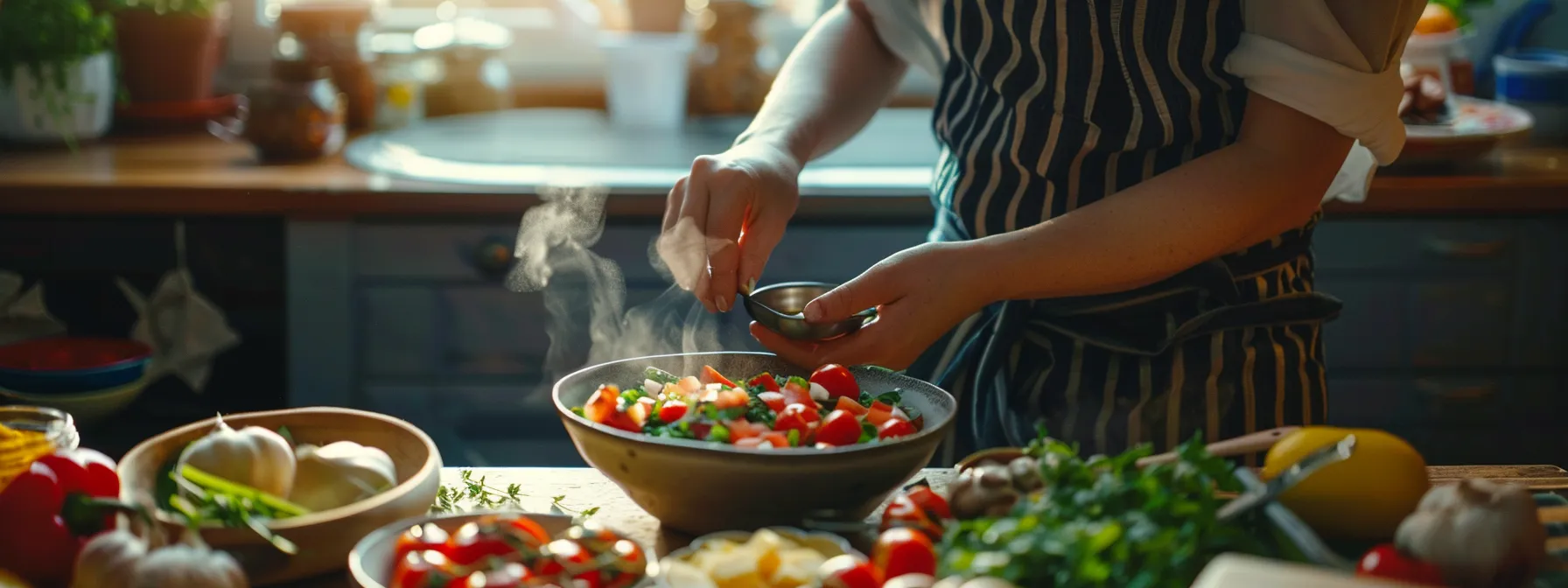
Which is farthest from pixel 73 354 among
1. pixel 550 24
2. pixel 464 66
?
pixel 550 24

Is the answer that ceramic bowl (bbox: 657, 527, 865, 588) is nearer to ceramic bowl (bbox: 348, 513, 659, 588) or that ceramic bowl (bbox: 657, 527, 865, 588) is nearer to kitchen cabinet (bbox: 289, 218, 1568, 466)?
ceramic bowl (bbox: 348, 513, 659, 588)

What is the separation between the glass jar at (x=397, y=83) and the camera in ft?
8.31

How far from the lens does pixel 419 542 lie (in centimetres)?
81

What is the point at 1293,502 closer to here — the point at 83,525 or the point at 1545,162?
the point at 83,525

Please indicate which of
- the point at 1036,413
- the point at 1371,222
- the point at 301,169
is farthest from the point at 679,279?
the point at 1371,222

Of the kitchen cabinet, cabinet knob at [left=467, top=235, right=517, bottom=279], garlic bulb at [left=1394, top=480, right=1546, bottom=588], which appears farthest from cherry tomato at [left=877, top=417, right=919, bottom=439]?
cabinet knob at [left=467, top=235, right=517, bottom=279]

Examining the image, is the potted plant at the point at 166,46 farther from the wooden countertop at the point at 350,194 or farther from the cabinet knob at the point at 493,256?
the cabinet knob at the point at 493,256

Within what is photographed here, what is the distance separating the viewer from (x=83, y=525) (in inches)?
32.9

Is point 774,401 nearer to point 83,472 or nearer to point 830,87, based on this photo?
point 83,472

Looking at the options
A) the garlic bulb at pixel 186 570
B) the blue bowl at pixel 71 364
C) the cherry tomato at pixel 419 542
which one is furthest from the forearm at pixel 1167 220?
the blue bowl at pixel 71 364

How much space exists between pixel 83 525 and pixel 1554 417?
2.18m

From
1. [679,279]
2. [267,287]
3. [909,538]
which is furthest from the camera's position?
[267,287]

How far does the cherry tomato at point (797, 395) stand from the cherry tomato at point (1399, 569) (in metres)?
0.38

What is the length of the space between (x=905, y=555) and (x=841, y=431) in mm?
145
